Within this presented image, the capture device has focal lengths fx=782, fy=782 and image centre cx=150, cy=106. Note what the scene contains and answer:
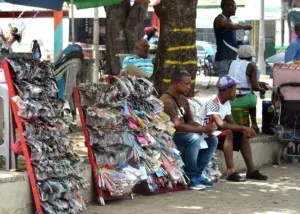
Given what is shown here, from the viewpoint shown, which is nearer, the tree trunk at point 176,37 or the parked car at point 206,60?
the tree trunk at point 176,37

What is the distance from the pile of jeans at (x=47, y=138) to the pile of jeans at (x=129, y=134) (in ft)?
1.89

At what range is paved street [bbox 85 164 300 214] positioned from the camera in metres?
7.36

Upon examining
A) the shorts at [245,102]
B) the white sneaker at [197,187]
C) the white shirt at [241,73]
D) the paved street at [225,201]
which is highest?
the white shirt at [241,73]

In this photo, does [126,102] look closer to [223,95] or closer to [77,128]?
[223,95]

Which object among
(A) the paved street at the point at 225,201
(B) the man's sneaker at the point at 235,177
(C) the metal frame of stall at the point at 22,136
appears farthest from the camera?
(B) the man's sneaker at the point at 235,177

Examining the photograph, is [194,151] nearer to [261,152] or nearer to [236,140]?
[236,140]

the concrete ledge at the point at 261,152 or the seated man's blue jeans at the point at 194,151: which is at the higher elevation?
the seated man's blue jeans at the point at 194,151

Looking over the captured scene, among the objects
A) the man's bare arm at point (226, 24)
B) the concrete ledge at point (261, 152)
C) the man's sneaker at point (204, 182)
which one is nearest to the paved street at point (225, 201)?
the man's sneaker at point (204, 182)

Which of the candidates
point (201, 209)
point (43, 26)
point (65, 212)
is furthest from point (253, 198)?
point (43, 26)

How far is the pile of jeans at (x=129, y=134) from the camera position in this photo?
7539mm

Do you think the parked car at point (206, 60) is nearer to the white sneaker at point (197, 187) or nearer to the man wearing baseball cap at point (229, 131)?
the man wearing baseball cap at point (229, 131)

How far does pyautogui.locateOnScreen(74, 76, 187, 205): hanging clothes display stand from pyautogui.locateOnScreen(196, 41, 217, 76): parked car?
646 inches

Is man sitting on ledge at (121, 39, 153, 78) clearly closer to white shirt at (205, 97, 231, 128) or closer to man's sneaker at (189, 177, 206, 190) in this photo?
white shirt at (205, 97, 231, 128)

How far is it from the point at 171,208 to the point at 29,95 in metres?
1.78
